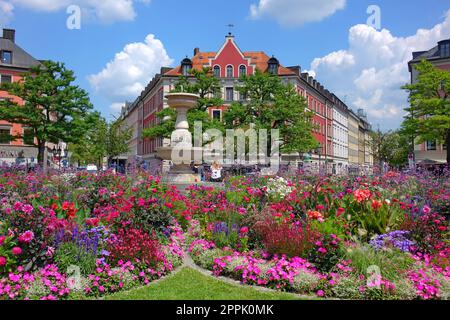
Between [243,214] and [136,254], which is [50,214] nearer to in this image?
[136,254]

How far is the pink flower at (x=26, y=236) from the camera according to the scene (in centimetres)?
506

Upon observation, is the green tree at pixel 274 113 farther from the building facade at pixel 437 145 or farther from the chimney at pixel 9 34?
the chimney at pixel 9 34

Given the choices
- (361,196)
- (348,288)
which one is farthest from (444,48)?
(348,288)

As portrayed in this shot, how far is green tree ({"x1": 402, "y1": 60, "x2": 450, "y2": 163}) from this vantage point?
32.6m

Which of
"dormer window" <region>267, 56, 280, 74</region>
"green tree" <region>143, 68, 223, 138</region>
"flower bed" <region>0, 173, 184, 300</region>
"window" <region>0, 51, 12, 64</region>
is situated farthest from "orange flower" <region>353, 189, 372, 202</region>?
"window" <region>0, 51, 12, 64</region>

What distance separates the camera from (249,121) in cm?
3859

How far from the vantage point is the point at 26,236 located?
5.09 m

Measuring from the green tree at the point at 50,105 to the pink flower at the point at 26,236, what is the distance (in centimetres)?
3426

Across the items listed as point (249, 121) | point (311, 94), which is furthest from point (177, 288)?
point (311, 94)

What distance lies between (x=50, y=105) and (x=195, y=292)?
36.5 meters

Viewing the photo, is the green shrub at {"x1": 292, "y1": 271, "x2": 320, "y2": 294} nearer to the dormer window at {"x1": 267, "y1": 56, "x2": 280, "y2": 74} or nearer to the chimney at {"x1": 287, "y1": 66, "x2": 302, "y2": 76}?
the dormer window at {"x1": 267, "y1": 56, "x2": 280, "y2": 74}

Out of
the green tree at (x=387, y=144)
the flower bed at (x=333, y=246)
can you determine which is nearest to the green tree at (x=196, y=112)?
the flower bed at (x=333, y=246)

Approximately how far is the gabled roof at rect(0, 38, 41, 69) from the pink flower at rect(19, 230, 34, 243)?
5363cm

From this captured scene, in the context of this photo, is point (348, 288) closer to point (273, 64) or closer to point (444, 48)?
point (273, 64)
